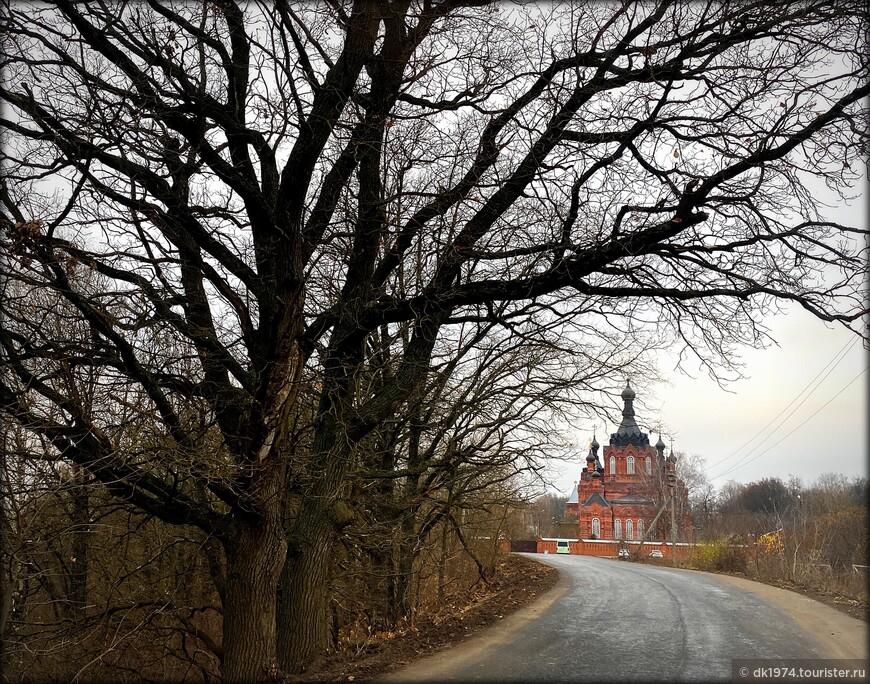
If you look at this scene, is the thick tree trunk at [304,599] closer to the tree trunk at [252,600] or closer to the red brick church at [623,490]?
the tree trunk at [252,600]

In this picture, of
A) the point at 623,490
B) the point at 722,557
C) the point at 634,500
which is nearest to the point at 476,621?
the point at 722,557

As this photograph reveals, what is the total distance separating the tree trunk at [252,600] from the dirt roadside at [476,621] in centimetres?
42

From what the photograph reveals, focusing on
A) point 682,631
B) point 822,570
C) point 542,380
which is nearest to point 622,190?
point 542,380

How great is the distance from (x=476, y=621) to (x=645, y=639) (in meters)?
2.58

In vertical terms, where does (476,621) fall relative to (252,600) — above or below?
below

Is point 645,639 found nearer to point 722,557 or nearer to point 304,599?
point 304,599

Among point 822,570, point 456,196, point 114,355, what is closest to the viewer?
point 114,355

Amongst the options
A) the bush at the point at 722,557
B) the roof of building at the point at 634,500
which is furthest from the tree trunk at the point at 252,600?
the roof of building at the point at 634,500

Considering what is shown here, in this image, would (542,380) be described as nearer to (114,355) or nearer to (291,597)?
(291,597)

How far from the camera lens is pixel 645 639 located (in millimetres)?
9812

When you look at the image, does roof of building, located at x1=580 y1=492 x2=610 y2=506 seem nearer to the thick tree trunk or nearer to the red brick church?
the red brick church

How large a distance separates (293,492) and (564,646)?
4.09 meters

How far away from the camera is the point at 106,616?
8.85 metres

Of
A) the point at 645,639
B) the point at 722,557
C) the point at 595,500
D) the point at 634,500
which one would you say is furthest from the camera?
the point at 595,500
